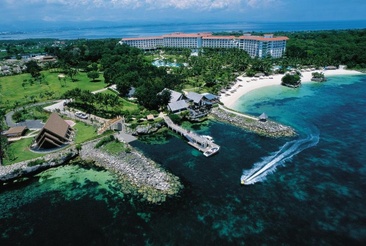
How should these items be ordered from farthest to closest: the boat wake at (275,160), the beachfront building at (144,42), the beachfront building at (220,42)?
the beachfront building at (144,42), the beachfront building at (220,42), the boat wake at (275,160)

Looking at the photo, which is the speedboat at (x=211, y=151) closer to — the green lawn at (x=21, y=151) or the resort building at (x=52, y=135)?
the resort building at (x=52, y=135)

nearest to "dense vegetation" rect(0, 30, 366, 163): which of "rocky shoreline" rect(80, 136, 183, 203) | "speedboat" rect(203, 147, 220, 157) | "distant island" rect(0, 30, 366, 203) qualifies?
"distant island" rect(0, 30, 366, 203)

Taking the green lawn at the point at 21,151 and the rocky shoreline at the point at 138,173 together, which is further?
the green lawn at the point at 21,151

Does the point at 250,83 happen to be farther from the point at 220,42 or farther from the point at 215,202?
the point at 220,42

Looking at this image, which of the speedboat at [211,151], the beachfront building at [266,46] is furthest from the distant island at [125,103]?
the beachfront building at [266,46]

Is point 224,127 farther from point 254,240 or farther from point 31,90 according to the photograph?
point 31,90

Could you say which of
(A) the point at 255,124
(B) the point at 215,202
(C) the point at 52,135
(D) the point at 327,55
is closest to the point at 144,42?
(D) the point at 327,55
